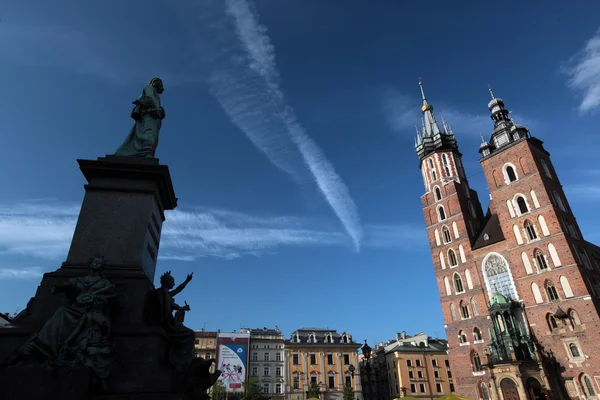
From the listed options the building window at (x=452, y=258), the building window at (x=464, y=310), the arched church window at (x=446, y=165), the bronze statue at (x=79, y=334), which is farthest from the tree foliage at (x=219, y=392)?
the bronze statue at (x=79, y=334)

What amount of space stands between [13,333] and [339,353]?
54.2 m

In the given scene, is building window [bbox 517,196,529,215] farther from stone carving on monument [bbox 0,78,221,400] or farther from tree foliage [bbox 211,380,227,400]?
tree foliage [bbox 211,380,227,400]

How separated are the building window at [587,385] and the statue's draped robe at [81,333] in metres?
32.5

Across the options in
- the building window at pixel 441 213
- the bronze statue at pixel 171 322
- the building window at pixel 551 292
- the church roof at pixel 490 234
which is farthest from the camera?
the building window at pixel 441 213

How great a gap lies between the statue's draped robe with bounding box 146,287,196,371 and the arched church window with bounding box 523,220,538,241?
34086 millimetres

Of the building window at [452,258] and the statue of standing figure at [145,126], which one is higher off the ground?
the building window at [452,258]

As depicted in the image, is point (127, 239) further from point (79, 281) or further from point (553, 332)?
point (553, 332)

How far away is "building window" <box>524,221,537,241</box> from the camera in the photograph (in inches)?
1254

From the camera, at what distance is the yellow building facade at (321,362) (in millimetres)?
50562

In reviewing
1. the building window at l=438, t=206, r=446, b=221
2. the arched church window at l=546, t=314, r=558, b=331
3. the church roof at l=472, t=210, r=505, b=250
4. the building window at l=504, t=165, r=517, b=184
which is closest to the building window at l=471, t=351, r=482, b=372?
the arched church window at l=546, t=314, r=558, b=331

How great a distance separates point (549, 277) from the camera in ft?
97.0

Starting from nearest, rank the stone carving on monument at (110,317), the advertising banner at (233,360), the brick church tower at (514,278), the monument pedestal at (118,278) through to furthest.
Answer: the monument pedestal at (118,278), the stone carving on monument at (110,317), the brick church tower at (514,278), the advertising banner at (233,360)

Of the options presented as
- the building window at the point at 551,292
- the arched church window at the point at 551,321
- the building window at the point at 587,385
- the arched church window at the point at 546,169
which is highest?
the arched church window at the point at 546,169

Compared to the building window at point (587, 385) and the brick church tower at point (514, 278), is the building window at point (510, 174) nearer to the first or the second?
the brick church tower at point (514, 278)
